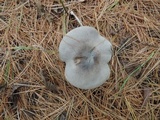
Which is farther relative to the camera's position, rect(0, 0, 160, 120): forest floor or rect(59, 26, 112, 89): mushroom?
rect(0, 0, 160, 120): forest floor

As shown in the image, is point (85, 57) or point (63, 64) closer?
point (85, 57)

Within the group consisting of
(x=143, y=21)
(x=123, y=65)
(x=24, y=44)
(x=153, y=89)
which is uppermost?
(x=143, y=21)

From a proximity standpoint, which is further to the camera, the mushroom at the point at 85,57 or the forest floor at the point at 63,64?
the forest floor at the point at 63,64

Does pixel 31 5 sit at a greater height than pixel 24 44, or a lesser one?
greater

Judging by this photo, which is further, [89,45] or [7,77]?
[7,77]

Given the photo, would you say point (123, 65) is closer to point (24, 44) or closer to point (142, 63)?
point (142, 63)

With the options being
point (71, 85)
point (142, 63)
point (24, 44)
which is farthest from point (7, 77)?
point (142, 63)

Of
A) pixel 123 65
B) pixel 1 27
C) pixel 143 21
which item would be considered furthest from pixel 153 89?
pixel 1 27
